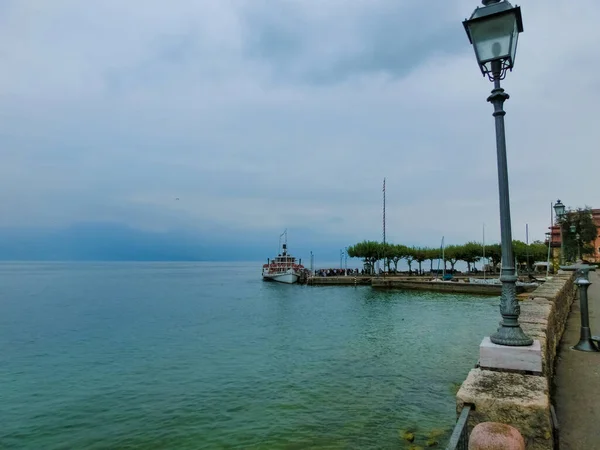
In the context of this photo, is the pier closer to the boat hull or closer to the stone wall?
the boat hull

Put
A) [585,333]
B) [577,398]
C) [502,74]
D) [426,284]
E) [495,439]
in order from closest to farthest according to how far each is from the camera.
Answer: [495,439]
[502,74]
[577,398]
[585,333]
[426,284]

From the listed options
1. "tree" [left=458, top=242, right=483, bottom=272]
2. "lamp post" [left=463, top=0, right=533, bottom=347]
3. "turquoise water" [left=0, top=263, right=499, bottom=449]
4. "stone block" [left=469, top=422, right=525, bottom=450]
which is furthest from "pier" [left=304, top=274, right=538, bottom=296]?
"stone block" [left=469, top=422, right=525, bottom=450]

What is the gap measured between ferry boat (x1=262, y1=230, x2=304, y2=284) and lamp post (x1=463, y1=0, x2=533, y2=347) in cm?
7807

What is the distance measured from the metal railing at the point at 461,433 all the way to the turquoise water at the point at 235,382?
631 centimetres

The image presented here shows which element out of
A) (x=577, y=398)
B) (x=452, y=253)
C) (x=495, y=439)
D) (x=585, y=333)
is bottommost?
(x=577, y=398)

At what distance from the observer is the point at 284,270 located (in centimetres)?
8838

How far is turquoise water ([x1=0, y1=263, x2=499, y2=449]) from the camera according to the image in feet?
32.4

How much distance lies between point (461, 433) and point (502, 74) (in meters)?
3.73

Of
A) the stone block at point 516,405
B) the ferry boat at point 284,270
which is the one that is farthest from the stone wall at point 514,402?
the ferry boat at point 284,270

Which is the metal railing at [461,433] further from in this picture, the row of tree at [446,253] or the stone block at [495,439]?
the row of tree at [446,253]

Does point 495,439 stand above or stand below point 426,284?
above

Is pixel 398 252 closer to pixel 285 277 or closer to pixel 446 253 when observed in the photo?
pixel 446 253

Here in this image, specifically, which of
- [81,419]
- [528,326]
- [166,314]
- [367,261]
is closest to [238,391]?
[81,419]

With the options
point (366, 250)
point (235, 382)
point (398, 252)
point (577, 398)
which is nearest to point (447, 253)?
point (398, 252)
